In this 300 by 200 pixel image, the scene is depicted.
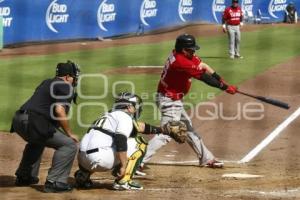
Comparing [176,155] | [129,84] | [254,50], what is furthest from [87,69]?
[176,155]

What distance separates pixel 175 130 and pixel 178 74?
90 cm

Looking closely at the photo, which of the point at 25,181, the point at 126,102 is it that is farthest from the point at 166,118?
the point at 25,181

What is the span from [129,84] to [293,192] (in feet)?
31.0

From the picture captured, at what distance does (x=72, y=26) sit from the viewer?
2666 cm

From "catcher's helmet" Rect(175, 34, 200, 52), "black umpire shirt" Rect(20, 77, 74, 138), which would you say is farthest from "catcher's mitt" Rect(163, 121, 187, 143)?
"black umpire shirt" Rect(20, 77, 74, 138)

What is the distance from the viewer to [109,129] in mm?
7371

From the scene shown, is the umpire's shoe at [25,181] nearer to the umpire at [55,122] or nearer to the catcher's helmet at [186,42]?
the umpire at [55,122]

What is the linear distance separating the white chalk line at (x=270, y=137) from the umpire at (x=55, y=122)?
9.75 ft

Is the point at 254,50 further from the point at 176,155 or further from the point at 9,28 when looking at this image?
the point at 176,155

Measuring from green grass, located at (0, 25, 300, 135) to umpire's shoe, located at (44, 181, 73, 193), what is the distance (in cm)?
433

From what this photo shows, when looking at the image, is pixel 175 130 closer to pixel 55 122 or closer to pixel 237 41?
pixel 55 122

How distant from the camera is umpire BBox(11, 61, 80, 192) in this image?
715 centimetres

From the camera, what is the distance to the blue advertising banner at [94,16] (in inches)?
992

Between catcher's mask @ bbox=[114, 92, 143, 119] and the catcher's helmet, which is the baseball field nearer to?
catcher's mask @ bbox=[114, 92, 143, 119]
